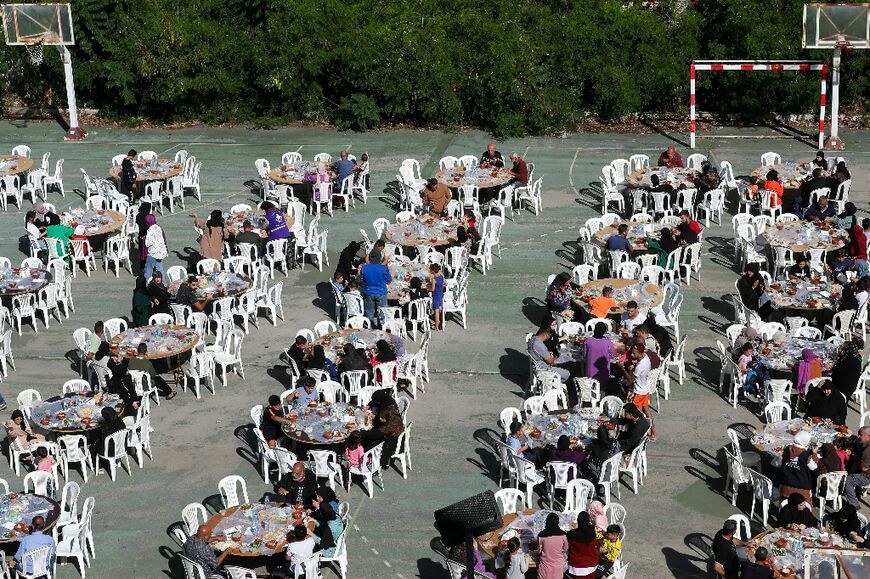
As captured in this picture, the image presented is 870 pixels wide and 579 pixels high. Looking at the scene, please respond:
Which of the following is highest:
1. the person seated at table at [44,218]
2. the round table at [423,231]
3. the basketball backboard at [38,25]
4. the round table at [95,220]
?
the basketball backboard at [38,25]

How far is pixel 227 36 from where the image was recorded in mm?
36406

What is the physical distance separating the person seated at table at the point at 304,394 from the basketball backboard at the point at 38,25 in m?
18.7

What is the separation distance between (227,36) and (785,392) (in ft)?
71.0

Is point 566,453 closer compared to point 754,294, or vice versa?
point 566,453

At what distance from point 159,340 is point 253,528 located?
5.97m

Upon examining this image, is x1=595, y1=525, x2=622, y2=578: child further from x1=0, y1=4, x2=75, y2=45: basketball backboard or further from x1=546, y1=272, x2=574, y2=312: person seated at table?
x1=0, y1=4, x2=75, y2=45: basketball backboard

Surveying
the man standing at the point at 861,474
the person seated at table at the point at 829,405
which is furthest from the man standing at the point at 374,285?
the man standing at the point at 861,474

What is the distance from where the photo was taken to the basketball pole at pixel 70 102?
3436 centimetres

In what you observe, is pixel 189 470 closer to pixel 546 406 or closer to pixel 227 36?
pixel 546 406

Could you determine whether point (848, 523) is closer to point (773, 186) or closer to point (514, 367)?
point (514, 367)

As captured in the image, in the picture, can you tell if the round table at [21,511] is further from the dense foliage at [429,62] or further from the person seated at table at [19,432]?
the dense foliage at [429,62]

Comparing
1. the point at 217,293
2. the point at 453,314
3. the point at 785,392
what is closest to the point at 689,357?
the point at 785,392

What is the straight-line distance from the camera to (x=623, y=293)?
22047 millimetres

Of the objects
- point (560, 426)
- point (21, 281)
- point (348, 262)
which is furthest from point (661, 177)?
point (21, 281)
